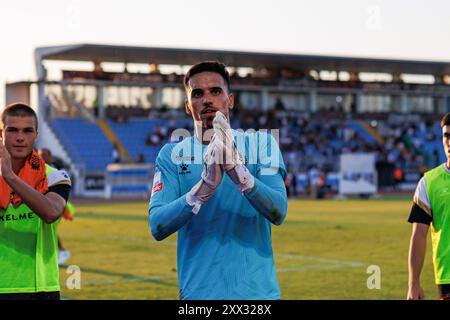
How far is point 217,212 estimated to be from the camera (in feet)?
14.1

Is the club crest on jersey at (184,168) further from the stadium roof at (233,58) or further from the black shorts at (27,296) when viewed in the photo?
the stadium roof at (233,58)

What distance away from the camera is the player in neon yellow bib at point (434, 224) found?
636cm

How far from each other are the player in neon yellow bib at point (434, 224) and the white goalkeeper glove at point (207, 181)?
111 inches

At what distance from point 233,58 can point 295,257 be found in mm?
46252

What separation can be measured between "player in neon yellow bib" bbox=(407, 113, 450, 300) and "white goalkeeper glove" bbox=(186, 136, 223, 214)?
2829 mm

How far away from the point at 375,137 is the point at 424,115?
9009 millimetres

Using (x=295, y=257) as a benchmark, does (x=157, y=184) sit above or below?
above

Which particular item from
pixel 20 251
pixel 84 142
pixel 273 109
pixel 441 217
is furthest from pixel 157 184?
pixel 273 109

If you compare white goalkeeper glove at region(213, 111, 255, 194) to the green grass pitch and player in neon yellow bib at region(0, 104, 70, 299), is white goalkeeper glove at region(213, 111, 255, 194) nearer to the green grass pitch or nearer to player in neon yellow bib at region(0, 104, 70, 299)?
player in neon yellow bib at region(0, 104, 70, 299)

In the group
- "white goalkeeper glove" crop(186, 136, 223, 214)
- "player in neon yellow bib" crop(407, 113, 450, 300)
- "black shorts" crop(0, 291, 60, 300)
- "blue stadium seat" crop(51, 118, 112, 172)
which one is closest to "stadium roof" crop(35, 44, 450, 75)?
"blue stadium seat" crop(51, 118, 112, 172)

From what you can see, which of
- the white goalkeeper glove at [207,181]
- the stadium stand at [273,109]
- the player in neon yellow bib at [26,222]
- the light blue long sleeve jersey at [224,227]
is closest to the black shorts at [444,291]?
the light blue long sleeve jersey at [224,227]

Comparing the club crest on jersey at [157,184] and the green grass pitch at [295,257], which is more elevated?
the club crest on jersey at [157,184]

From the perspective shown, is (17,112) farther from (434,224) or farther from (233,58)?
(233,58)

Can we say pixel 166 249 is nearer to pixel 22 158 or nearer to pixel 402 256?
pixel 402 256
